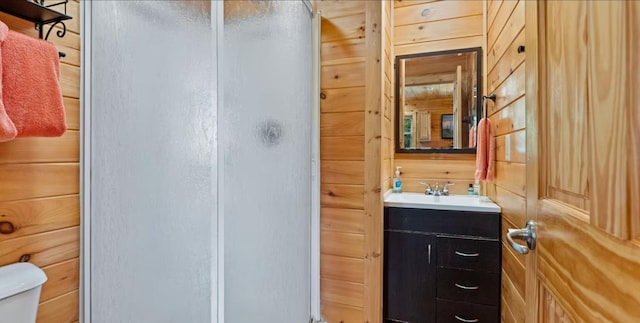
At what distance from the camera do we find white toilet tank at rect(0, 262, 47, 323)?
70cm

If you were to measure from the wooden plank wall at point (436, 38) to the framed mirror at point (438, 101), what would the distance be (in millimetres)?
62

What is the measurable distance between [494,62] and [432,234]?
117 cm

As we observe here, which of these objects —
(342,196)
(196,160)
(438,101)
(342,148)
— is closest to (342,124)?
(342,148)

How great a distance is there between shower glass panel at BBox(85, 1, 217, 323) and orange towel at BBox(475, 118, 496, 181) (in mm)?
1603

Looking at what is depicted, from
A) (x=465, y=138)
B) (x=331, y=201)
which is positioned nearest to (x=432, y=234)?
(x=331, y=201)

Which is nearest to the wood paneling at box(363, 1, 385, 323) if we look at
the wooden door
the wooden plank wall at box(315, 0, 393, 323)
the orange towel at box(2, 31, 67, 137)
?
the wooden plank wall at box(315, 0, 393, 323)

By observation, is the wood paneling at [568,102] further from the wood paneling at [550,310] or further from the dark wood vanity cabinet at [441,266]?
the dark wood vanity cabinet at [441,266]

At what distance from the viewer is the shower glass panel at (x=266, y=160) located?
1.42m

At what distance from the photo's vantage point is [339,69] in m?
1.83

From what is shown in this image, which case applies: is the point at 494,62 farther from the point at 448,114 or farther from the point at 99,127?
the point at 99,127

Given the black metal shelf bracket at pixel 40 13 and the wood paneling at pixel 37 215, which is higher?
the black metal shelf bracket at pixel 40 13

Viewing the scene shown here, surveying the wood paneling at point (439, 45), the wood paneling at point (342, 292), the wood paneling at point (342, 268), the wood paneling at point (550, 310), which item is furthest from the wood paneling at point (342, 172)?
the wood paneling at point (439, 45)

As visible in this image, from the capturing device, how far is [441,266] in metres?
1.87

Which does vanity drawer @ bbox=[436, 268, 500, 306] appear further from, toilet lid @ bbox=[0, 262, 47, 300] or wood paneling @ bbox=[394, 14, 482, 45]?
toilet lid @ bbox=[0, 262, 47, 300]
